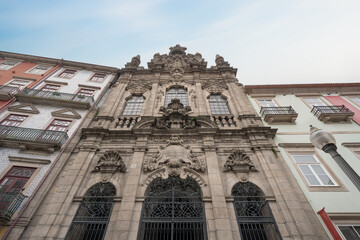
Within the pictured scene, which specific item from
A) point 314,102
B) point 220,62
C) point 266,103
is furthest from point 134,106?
point 314,102

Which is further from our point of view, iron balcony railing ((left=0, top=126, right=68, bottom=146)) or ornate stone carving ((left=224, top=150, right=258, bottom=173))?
iron balcony railing ((left=0, top=126, right=68, bottom=146))

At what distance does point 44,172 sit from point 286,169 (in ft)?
36.9

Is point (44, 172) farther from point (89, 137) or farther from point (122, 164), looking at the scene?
point (122, 164)

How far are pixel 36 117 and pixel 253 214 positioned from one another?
1329cm

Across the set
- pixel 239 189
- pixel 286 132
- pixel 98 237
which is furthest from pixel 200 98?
pixel 98 237

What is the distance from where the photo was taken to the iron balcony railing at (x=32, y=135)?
8.50m

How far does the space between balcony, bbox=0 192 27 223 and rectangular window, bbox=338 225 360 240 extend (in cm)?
1192

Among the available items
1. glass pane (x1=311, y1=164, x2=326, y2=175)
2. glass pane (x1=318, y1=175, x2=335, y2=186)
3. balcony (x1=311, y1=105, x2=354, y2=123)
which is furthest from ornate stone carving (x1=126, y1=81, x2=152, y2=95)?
glass pane (x1=318, y1=175, x2=335, y2=186)

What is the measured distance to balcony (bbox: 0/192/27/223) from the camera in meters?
5.91

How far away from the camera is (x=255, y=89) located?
1315cm

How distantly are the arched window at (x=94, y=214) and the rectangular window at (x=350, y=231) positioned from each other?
28.3 feet

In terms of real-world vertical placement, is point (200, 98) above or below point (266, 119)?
above

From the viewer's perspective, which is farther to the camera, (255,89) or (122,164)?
(255,89)

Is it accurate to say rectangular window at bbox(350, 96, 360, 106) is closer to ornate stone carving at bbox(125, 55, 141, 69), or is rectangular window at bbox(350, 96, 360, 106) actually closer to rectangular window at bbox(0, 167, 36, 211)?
ornate stone carving at bbox(125, 55, 141, 69)
